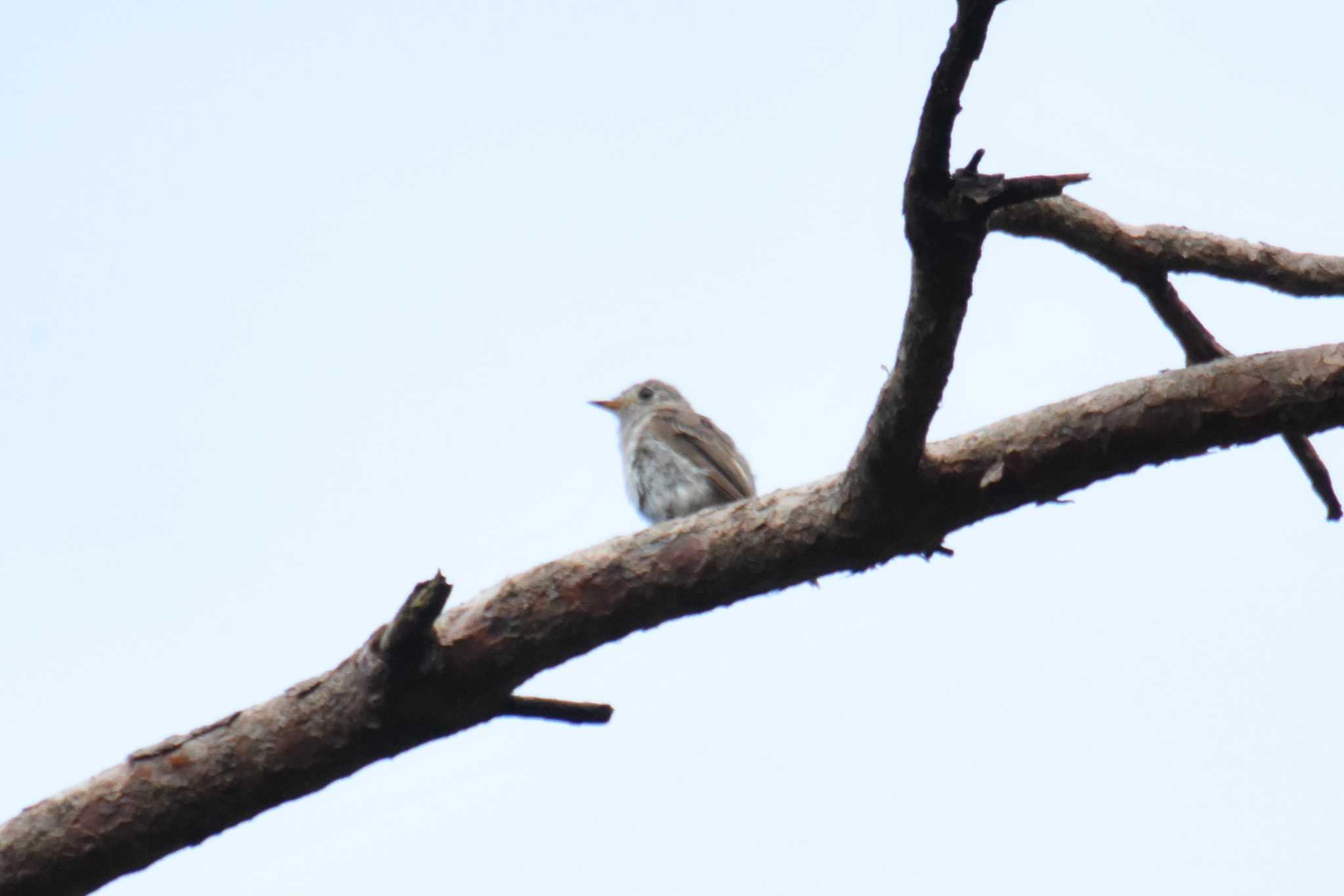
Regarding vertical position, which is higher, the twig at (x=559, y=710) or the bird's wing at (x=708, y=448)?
the bird's wing at (x=708, y=448)

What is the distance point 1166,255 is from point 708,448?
3.15 metres

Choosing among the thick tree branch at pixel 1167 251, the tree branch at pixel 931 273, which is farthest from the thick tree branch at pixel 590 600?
the thick tree branch at pixel 1167 251

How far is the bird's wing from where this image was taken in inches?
302

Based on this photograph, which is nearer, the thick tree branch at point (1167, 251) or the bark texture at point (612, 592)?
the bark texture at point (612, 592)

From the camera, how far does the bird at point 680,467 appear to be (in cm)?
764

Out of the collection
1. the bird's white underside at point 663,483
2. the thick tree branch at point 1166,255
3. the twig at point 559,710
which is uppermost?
the bird's white underside at point 663,483

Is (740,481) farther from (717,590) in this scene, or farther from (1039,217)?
(717,590)

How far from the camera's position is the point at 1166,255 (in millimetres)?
5418

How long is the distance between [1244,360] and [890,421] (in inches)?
48.7

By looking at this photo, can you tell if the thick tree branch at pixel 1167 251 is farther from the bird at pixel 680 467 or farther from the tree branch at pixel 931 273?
the bird at pixel 680 467

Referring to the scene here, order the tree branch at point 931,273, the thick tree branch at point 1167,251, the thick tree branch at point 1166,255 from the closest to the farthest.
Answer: the tree branch at point 931,273
the thick tree branch at point 1166,255
the thick tree branch at point 1167,251

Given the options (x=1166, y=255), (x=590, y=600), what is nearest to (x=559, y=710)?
(x=590, y=600)

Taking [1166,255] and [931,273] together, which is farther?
[1166,255]

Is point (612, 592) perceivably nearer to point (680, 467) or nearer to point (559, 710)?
point (559, 710)
